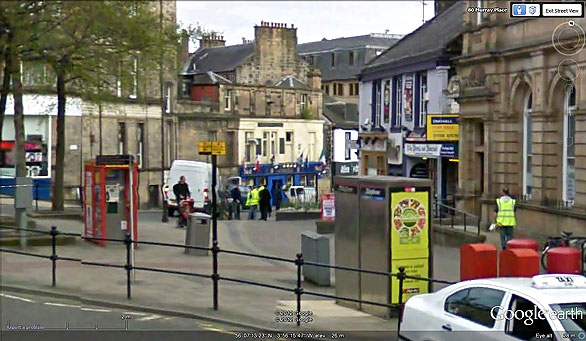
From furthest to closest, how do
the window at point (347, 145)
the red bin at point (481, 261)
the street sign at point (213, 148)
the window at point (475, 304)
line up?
the window at point (347, 145), the street sign at point (213, 148), the red bin at point (481, 261), the window at point (475, 304)

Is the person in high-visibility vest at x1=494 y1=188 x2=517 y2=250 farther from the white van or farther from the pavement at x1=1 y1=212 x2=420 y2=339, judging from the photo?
the white van

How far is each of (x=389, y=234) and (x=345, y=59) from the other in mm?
50181

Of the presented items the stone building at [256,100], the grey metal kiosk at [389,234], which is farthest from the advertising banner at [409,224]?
the stone building at [256,100]

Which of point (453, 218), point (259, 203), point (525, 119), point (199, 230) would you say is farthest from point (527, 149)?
point (259, 203)

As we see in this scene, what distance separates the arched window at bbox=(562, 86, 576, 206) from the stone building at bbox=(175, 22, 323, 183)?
3895cm

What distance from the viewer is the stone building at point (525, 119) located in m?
24.2

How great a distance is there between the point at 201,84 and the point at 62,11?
44.6 m

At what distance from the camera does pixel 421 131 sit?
126ft

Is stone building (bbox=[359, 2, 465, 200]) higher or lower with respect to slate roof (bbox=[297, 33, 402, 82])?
lower

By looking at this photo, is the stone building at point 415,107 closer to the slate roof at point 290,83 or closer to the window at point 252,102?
the window at point 252,102

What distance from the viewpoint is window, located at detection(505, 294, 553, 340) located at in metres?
9.24

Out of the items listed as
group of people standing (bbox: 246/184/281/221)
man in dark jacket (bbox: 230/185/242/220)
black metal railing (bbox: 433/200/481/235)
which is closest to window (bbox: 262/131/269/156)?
man in dark jacket (bbox: 230/185/242/220)

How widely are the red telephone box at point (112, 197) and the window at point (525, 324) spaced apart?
603 inches

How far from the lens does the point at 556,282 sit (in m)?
9.74
